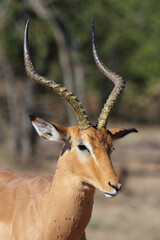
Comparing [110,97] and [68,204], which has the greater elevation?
[110,97]

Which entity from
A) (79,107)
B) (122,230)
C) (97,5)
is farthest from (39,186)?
(97,5)

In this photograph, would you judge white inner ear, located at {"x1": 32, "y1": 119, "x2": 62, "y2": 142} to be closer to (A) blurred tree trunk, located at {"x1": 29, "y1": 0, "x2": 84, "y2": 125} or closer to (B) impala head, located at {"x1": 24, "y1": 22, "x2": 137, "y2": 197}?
(B) impala head, located at {"x1": 24, "y1": 22, "x2": 137, "y2": 197}

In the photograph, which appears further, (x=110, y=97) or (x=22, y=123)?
(x=22, y=123)

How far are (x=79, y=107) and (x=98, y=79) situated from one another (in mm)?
22324

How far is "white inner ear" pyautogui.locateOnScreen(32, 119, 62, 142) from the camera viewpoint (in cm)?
497

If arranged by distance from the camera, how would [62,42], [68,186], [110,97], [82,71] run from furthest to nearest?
[82,71] < [62,42] < [110,97] < [68,186]

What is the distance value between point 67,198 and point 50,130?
2.10 feet

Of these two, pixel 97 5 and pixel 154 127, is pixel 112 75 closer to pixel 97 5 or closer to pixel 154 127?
pixel 97 5

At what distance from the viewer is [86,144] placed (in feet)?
15.7

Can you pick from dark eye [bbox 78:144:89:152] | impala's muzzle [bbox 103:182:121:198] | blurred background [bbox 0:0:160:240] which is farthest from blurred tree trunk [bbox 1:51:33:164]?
impala's muzzle [bbox 103:182:121:198]

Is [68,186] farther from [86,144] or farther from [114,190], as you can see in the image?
[114,190]

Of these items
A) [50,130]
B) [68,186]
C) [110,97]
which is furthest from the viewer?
[110,97]

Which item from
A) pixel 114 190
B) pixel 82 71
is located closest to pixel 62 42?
pixel 82 71

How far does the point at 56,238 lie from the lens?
5.00 meters
